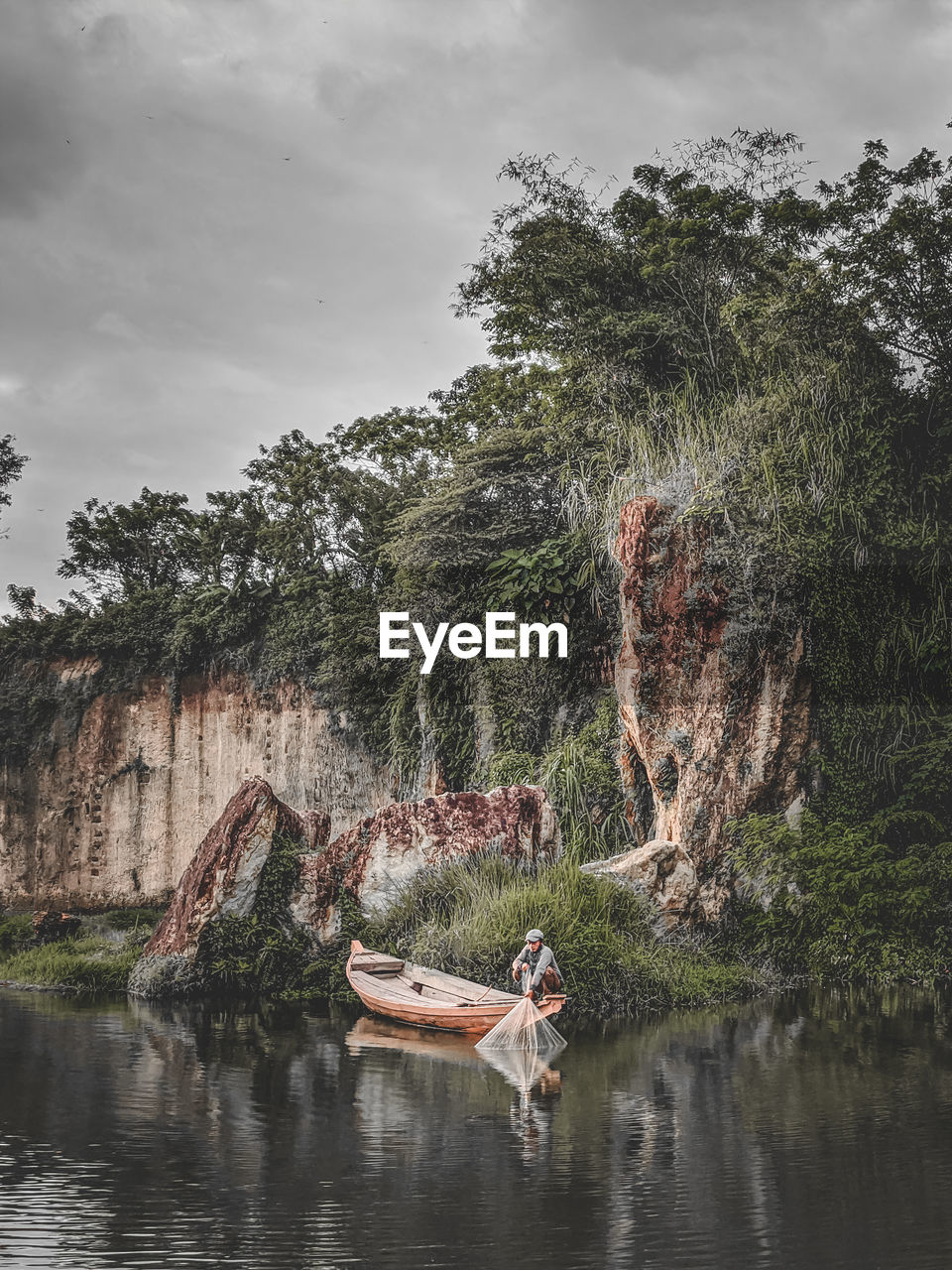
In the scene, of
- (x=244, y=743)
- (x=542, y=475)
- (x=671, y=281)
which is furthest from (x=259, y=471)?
(x=671, y=281)

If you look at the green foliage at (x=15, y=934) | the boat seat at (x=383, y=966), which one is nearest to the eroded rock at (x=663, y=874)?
the boat seat at (x=383, y=966)

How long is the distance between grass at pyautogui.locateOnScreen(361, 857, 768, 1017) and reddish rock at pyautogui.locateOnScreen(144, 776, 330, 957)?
146 cm

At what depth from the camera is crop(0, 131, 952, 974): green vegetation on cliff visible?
41.6 feet

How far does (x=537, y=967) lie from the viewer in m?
9.22

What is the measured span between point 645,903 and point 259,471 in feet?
49.3

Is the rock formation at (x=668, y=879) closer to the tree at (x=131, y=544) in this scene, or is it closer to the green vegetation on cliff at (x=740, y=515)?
the green vegetation on cliff at (x=740, y=515)

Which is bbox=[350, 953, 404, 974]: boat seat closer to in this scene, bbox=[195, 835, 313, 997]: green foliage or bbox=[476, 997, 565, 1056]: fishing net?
bbox=[195, 835, 313, 997]: green foliage

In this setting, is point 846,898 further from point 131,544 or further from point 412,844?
point 131,544

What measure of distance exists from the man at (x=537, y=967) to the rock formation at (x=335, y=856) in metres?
2.29

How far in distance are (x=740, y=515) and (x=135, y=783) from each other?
1273 cm

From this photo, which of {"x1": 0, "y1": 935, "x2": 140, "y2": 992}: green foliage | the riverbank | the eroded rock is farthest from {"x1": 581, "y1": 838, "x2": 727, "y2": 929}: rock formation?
{"x1": 0, "y1": 935, "x2": 140, "y2": 992}: green foliage

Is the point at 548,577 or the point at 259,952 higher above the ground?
the point at 548,577

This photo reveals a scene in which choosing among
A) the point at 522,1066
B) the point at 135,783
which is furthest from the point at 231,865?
the point at 135,783

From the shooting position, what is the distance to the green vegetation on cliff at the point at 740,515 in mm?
12672
